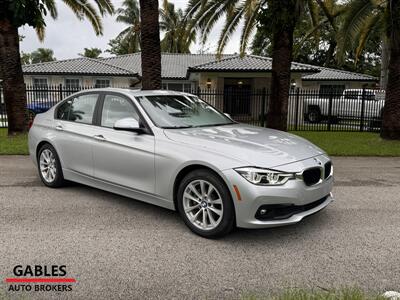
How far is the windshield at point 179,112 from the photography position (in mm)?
4598

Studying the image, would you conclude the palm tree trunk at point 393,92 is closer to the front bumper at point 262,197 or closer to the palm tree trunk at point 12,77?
the front bumper at point 262,197

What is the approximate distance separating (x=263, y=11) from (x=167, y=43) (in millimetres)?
31026

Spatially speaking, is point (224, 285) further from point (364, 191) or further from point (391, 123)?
point (391, 123)

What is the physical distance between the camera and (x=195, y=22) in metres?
12.1

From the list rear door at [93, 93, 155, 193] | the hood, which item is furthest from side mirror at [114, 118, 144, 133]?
the hood

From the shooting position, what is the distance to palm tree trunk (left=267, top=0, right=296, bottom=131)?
1011 cm

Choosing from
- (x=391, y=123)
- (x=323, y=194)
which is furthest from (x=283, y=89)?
(x=323, y=194)

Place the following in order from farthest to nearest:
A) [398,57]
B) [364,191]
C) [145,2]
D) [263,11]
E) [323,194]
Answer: [398,57] < [263,11] < [145,2] < [364,191] < [323,194]

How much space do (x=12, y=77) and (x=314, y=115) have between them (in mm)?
15488

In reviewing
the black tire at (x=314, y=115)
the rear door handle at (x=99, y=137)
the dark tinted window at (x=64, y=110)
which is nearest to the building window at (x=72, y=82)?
the black tire at (x=314, y=115)

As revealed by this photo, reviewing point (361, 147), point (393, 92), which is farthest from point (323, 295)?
point (393, 92)

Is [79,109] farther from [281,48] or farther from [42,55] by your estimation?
[42,55]

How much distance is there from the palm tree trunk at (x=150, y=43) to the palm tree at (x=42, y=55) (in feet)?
204

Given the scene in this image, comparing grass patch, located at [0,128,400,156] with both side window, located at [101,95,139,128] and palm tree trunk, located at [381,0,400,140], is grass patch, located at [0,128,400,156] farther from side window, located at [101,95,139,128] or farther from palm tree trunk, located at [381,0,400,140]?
side window, located at [101,95,139,128]
